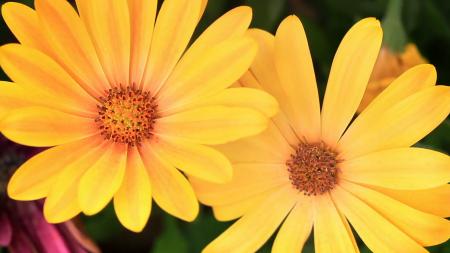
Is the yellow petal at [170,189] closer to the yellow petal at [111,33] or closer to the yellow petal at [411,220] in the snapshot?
the yellow petal at [111,33]

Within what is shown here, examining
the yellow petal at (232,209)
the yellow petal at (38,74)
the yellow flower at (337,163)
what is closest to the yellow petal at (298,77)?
the yellow flower at (337,163)

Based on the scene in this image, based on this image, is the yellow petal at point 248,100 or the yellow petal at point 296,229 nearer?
the yellow petal at point 248,100

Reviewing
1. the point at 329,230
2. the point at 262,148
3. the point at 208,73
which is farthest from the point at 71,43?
the point at 329,230

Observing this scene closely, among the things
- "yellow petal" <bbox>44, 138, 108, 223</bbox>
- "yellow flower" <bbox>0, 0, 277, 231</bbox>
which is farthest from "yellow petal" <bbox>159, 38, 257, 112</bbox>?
"yellow petal" <bbox>44, 138, 108, 223</bbox>

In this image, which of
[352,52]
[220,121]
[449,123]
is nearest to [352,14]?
[449,123]

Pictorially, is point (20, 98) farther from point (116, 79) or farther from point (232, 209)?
point (232, 209)

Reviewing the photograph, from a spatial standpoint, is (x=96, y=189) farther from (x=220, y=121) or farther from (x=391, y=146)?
(x=391, y=146)

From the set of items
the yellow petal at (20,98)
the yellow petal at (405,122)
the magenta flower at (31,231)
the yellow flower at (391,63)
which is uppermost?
the yellow flower at (391,63)

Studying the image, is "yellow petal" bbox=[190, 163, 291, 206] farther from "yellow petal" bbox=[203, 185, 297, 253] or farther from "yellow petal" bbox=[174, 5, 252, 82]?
"yellow petal" bbox=[174, 5, 252, 82]
